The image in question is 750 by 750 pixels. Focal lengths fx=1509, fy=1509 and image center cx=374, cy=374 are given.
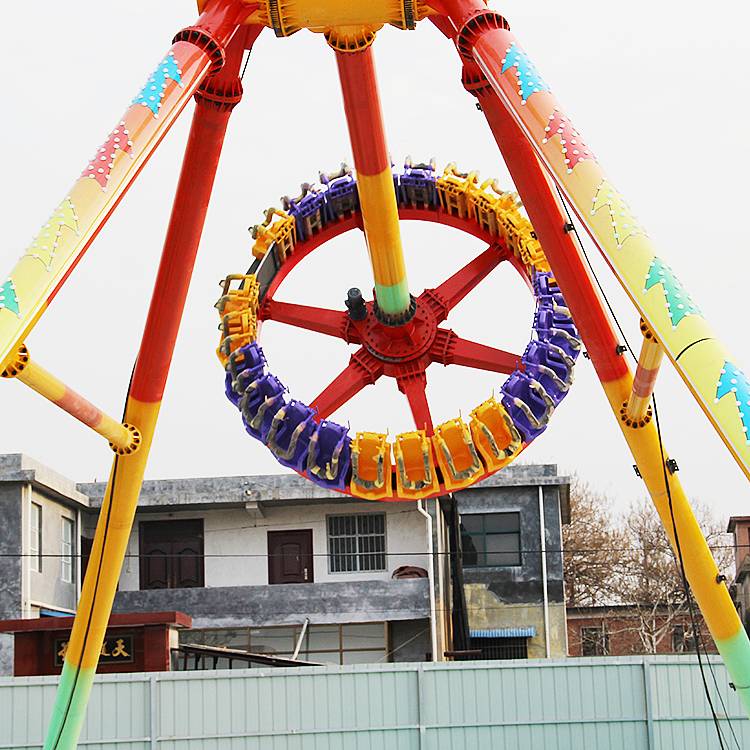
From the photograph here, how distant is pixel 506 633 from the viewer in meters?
30.8

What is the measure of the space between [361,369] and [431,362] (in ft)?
2.28

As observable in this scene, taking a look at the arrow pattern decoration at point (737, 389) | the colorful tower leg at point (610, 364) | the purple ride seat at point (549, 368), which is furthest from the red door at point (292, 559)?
the arrow pattern decoration at point (737, 389)

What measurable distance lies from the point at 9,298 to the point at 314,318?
6729 millimetres

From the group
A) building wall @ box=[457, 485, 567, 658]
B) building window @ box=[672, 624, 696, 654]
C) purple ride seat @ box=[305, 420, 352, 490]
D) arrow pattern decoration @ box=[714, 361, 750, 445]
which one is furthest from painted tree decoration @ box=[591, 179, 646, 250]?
building window @ box=[672, 624, 696, 654]

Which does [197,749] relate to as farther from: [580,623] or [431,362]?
[580,623]

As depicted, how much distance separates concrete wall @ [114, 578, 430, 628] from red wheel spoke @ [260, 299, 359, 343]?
15.4 metres

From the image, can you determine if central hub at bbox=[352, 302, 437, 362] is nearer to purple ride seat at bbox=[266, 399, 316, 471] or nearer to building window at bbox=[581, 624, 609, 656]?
purple ride seat at bbox=[266, 399, 316, 471]

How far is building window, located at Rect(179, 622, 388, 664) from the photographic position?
30.0 m

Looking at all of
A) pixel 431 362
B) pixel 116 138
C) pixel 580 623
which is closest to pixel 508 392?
pixel 431 362

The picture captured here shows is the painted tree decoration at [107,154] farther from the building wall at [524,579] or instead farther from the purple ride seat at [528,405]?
the building wall at [524,579]

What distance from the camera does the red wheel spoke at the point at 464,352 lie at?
580 inches

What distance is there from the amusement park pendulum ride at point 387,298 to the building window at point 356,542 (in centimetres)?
1670

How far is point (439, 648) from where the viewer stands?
96.5 ft

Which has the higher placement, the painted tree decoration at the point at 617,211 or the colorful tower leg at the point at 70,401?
the painted tree decoration at the point at 617,211
